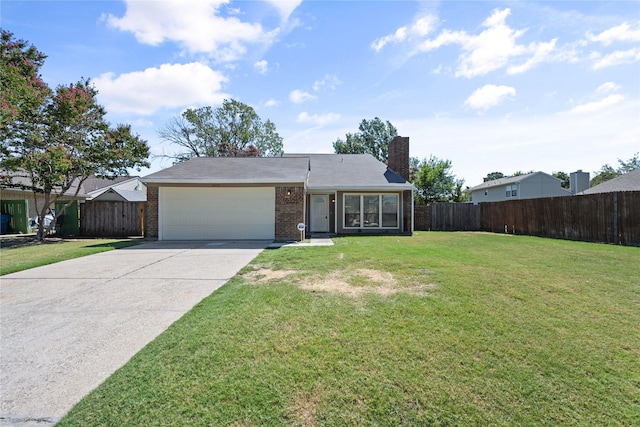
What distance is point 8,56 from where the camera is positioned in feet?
47.1

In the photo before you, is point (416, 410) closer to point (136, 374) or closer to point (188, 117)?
point (136, 374)

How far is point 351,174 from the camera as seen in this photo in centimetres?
1714

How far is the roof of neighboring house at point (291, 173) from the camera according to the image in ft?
42.4

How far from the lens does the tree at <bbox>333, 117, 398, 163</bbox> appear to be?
40.8 m

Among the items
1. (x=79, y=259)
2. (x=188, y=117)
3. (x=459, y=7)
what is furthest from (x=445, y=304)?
(x=188, y=117)

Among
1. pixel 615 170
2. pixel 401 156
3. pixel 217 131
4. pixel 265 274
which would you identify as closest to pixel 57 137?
pixel 265 274

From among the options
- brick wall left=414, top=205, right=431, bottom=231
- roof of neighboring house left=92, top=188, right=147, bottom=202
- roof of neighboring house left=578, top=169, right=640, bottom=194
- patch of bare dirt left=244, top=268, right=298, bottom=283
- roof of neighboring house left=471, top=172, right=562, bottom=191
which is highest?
roof of neighboring house left=471, top=172, right=562, bottom=191

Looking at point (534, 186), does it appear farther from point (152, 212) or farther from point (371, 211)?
point (152, 212)

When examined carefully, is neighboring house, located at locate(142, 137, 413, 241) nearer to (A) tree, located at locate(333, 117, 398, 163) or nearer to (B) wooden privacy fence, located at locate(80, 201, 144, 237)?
(B) wooden privacy fence, located at locate(80, 201, 144, 237)

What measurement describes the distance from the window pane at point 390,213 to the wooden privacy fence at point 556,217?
489cm

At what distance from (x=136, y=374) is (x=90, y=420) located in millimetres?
545

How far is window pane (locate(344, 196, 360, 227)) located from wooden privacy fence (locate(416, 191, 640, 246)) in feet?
20.4

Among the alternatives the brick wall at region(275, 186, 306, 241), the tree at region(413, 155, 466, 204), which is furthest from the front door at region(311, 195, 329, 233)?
the tree at region(413, 155, 466, 204)

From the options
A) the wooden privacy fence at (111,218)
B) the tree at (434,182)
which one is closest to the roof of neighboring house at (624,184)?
the tree at (434,182)
